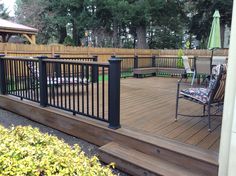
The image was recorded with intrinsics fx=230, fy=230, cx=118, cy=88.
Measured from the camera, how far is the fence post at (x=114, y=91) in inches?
114

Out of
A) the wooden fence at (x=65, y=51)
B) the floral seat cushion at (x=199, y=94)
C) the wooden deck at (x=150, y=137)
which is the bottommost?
the wooden deck at (x=150, y=137)

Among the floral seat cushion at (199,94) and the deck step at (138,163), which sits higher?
the floral seat cushion at (199,94)

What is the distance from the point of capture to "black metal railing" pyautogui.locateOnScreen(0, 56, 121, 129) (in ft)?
9.89

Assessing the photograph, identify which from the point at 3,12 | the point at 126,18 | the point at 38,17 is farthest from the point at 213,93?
the point at 3,12

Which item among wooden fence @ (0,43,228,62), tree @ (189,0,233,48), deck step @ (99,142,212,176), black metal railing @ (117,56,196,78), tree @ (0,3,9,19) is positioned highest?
tree @ (0,3,9,19)

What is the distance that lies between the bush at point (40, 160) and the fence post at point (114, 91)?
1.37m

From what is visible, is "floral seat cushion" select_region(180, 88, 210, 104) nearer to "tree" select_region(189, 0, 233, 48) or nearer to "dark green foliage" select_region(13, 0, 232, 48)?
"tree" select_region(189, 0, 233, 48)

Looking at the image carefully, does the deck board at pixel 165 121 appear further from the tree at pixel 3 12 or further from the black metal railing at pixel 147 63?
the tree at pixel 3 12

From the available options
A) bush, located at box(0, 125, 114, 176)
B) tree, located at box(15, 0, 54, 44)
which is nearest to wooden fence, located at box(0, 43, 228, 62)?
bush, located at box(0, 125, 114, 176)

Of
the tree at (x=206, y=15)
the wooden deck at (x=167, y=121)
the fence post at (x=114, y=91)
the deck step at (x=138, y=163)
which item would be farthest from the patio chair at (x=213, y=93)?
the tree at (x=206, y=15)

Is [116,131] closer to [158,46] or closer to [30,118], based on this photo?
[30,118]

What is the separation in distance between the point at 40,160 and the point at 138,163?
1376 millimetres

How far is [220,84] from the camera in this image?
9.40ft

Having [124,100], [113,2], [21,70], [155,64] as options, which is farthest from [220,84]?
[113,2]
